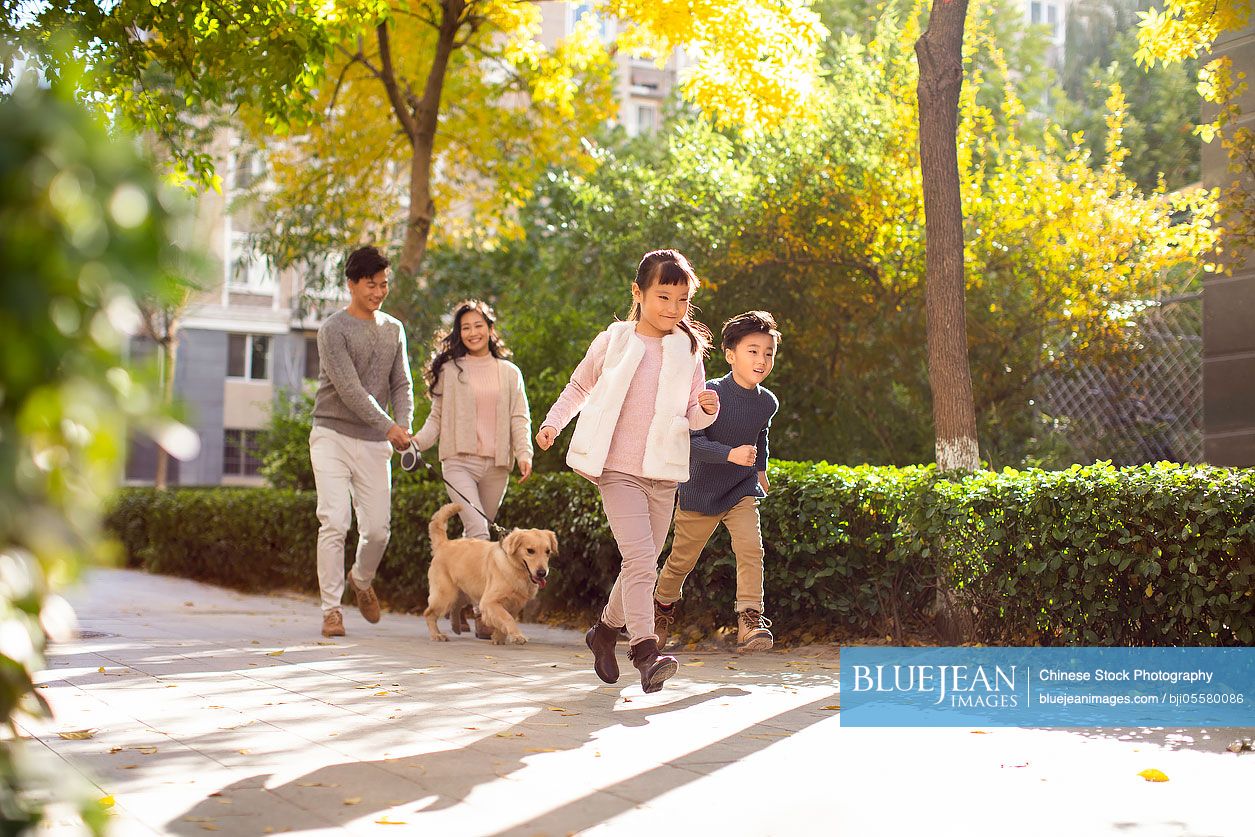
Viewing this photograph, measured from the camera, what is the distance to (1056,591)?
708cm

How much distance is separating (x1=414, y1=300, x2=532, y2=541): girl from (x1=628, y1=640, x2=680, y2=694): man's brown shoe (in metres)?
3.07

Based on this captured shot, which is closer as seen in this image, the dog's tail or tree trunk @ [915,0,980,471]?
tree trunk @ [915,0,980,471]

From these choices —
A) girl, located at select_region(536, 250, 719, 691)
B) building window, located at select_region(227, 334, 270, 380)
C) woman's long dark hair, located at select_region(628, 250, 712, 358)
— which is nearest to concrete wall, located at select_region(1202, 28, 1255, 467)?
woman's long dark hair, located at select_region(628, 250, 712, 358)

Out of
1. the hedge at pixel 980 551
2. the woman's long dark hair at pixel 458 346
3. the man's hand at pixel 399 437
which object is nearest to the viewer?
the hedge at pixel 980 551

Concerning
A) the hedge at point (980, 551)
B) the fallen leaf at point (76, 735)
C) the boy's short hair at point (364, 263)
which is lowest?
the fallen leaf at point (76, 735)

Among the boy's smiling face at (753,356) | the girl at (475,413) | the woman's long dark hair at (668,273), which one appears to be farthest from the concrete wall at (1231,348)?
the woman's long dark hair at (668,273)

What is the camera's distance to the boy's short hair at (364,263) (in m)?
8.63

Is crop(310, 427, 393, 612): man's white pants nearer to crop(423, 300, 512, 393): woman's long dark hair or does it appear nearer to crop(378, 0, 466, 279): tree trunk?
crop(423, 300, 512, 393): woman's long dark hair

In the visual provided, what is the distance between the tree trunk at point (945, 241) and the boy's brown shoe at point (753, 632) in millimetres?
1987

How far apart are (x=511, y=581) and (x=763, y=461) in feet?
6.33

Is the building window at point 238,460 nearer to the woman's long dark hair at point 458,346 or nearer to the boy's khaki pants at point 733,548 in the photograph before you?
the woman's long dark hair at point 458,346

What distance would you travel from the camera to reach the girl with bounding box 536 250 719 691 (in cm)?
620

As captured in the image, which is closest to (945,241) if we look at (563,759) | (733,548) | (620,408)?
(733,548)

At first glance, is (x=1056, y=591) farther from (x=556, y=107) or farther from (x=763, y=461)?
(x=556, y=107)
